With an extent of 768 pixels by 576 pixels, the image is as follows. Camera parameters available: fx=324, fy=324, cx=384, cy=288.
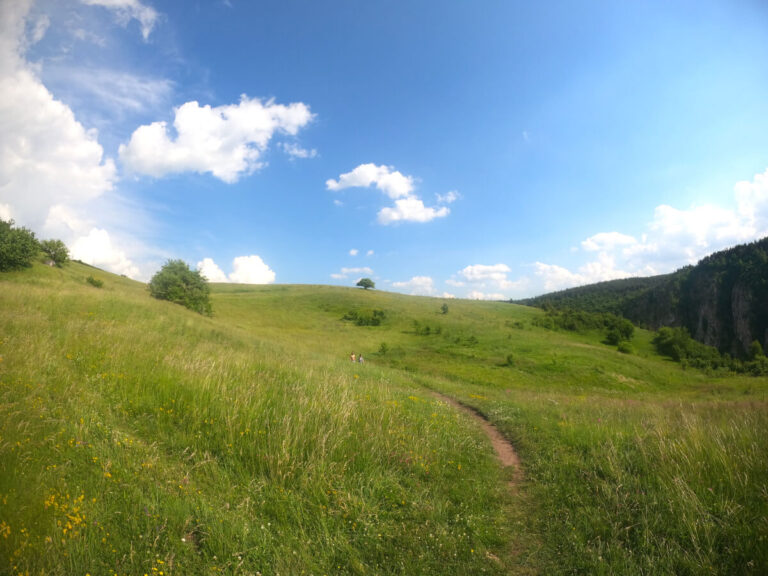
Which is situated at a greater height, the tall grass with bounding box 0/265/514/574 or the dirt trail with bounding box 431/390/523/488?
the tall grass with bounding box 0/265/514/574

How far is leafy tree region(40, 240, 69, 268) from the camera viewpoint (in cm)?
4844

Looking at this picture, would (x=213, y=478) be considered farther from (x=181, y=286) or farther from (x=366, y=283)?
(x=366, y=283)

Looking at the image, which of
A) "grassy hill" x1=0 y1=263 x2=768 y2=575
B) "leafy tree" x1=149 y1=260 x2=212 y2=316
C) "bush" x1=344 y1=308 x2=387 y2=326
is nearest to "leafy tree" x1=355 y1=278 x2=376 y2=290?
"bush" x1=344 y1=308 x2=387 y2=326

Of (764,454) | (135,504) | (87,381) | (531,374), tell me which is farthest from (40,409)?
(531,374)

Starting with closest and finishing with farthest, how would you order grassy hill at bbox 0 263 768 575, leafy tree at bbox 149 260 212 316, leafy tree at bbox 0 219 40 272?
grassy hill at bbox 0 263 768 575 → leafy tree at bbox 0 219 40 272 → leafy tree at bbox 149 260 212 316

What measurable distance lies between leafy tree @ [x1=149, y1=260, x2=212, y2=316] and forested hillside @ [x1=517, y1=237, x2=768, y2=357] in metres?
85.2

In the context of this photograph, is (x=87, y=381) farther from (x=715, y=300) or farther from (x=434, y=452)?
(x=715, y=300)

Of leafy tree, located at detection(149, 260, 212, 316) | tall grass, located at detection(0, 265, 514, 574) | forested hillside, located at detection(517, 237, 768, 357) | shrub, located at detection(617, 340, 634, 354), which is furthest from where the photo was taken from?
forested hillside, located at detection(517, 237, 768, 357)

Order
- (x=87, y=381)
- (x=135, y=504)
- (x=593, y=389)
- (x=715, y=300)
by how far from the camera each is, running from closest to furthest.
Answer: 1. (x=135, y=504)
2. (x=87, y=381)
3. (x=593, y=389)
4. (x=715, y=300)

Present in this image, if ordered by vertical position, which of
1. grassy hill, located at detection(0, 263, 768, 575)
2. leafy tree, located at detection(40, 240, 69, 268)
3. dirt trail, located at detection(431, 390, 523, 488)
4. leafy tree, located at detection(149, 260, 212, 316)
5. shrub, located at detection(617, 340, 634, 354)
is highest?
leafy tree, located at detection(40, 240, 69, 268)

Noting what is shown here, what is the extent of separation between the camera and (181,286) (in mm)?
47188

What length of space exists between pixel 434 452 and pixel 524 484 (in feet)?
5.54

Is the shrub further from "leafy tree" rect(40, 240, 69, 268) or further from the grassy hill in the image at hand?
"leafy tree" rect(40, 240, 69, 268)

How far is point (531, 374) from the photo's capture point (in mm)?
36656
